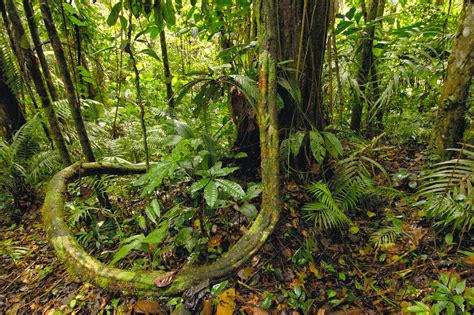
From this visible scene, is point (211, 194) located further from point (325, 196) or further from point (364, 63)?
point (364, 63)

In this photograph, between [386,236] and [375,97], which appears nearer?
[386,236]

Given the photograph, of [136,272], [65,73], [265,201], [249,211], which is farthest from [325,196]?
[65,73]

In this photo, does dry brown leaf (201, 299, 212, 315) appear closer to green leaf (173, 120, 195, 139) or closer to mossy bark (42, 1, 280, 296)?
mossy bark (42, 1, 280, 296)

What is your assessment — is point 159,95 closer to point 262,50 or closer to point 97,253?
point 97,253

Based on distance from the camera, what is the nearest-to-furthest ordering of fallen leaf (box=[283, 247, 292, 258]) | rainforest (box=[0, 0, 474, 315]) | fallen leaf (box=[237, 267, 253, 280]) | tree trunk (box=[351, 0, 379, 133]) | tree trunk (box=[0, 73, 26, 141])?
rainforest (box=[0, 0, 474, 315])
fallen leaf (box=[237, 267, 253, 280])
fallen leaf (box=[283, 247, 292, 258])
tree trunk (box=[351, 0, 379, 133])
tree trunk (box=[0, 73, 26, 141])

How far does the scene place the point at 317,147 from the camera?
1995 mm

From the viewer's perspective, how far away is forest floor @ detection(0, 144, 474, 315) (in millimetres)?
1728

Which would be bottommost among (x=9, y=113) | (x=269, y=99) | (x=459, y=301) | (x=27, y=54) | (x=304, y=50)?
(x=459, y=301)

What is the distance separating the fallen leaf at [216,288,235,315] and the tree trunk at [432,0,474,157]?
2.10m

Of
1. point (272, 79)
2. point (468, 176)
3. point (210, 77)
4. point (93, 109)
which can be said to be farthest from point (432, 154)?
point (93, 109)

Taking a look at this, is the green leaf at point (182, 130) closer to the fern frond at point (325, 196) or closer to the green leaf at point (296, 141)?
the green leaf at point (296, 141)

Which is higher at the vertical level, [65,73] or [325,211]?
[65,73]

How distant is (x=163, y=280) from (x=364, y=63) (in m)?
2.99

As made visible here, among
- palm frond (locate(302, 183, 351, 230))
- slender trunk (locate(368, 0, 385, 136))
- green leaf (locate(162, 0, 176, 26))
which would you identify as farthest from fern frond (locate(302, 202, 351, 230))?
green leaf (locate(162, 0, 176, 26))
